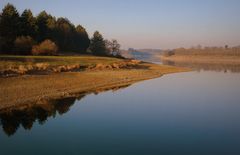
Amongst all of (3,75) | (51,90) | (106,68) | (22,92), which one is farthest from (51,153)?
(106,68)

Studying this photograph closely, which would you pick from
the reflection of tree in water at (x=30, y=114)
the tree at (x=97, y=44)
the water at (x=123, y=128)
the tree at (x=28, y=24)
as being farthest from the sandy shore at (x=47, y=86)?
the tree at (x=97, y=44)

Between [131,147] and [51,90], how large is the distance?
15.5m

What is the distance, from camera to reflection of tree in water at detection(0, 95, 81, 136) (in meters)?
15.8

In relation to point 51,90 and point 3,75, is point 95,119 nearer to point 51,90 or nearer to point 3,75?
point 51,90

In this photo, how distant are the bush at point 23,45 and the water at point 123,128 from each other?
31.8m

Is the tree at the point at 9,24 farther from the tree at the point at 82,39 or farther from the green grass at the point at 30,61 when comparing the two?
the tree at the point at 82,39

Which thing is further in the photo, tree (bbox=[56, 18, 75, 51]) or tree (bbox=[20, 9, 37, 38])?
tree (bbox=[56, 18, 75, 51])

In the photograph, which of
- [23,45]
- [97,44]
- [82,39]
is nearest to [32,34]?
[23,45]

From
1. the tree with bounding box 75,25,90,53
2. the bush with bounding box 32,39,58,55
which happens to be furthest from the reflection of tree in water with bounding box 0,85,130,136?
the tree with bounding box 75,25,90,53

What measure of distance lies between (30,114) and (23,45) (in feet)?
122

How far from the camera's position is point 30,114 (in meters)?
18.5

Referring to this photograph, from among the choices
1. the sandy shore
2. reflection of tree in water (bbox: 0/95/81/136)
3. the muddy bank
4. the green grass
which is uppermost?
the green grass

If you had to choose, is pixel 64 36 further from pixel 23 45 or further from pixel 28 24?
pixel 23 45

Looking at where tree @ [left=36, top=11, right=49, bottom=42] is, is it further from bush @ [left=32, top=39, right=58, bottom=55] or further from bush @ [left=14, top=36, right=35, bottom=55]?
bush @ [left=14, top=36, right=35, bottom=55]
